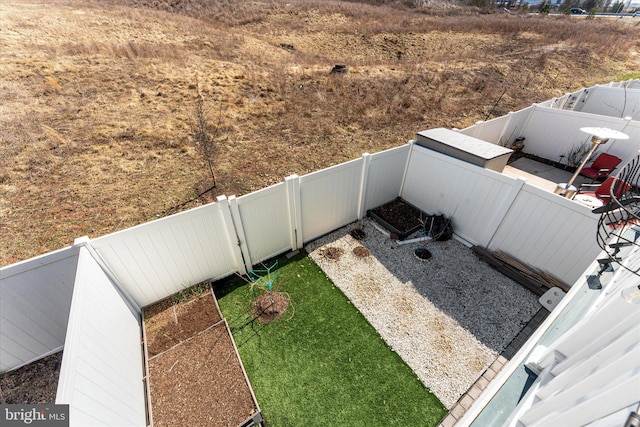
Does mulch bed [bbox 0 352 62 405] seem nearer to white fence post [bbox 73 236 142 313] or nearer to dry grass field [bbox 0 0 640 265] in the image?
white fence post [bbox 73 236 142 313]

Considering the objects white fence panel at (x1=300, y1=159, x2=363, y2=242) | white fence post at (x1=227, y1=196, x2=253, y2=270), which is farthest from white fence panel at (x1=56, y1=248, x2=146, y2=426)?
white fence panel at (x1=300, y1=159, x2=363, y2=242)

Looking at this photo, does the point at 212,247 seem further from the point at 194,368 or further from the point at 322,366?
Answer: the point at 322,366

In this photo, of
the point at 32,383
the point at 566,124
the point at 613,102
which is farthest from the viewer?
the point at 613,102

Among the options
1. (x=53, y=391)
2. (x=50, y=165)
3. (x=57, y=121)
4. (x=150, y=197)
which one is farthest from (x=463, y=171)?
(x=57, y=121)

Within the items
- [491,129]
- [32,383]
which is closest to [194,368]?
[32,383]

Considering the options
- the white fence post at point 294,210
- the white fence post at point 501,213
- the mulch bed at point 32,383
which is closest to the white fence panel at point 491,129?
the white fence post at point 501,213
